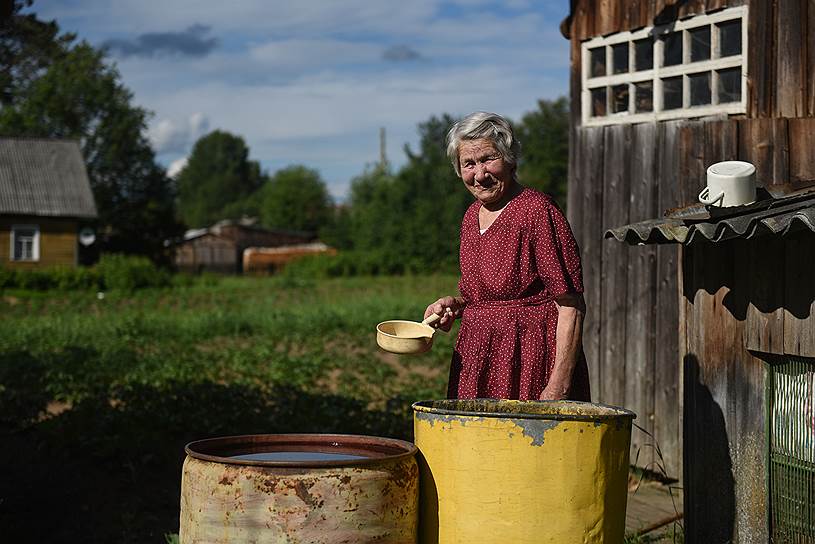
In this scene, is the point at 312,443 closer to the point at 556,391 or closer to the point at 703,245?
the point at 556,391

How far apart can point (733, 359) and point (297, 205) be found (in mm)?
86995

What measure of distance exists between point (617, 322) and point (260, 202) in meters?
106

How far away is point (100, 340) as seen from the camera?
16266 mm

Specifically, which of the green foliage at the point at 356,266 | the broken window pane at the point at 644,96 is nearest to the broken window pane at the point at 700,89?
the broken window pane at the point at 644,96

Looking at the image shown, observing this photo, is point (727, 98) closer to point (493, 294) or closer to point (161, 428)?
point (493, 294)

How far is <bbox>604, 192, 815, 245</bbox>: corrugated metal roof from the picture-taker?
157 inches

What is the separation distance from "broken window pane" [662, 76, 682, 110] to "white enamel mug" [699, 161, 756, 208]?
11.1 feet

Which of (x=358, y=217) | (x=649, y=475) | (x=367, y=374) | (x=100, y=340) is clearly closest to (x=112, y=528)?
(x=649, y=475)

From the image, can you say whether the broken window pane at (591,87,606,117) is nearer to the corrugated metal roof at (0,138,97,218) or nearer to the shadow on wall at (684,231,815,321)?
the shadow on wall at (684,231,815,321)

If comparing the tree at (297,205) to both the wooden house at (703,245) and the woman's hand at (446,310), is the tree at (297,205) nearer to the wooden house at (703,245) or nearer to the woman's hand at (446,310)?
the wooden house at (703,245)

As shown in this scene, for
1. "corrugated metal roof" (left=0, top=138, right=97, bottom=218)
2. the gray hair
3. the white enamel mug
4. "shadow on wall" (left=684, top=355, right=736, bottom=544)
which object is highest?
"corrugated metal roof" (left=0, top=138, right=97, bottom=218)

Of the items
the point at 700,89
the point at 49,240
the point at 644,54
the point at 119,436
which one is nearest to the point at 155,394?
the point at 119,436

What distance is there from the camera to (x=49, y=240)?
38812mm

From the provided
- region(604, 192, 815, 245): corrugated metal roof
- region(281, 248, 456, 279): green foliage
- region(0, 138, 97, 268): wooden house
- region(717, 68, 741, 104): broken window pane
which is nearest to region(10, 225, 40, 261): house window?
region(0, 138, 97, 268): wooden house
